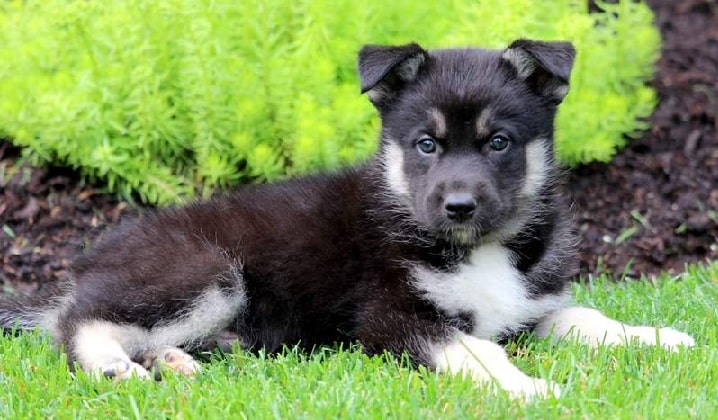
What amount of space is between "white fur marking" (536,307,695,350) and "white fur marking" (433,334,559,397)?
59 cm

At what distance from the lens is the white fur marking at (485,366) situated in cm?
412

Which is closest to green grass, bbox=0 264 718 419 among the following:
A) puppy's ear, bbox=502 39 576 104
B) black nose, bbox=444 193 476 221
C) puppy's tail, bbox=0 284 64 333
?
puppy's tail, bbox=0 284 64 333

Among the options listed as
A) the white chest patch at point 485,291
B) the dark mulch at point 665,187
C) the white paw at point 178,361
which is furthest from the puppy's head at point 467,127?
the dark mulch at point 665,187

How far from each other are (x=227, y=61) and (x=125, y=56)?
0.66m

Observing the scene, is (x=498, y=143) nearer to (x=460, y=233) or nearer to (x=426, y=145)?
(x=426, y=145)

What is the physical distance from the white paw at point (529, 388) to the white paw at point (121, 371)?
150 centimetres

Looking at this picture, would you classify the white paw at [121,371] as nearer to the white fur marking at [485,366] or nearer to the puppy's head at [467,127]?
the white fur marking at [485,366]

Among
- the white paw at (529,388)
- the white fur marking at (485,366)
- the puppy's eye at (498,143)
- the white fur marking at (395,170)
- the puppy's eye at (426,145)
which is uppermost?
the puppy's eye at (498,143)

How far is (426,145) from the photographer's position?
489 cm

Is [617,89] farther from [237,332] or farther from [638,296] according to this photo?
[237,332]

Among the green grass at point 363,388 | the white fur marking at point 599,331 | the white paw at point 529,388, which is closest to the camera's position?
the green grass at point 363,388

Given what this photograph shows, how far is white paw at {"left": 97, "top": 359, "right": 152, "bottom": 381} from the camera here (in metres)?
4.49

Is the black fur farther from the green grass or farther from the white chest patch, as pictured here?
the green grass

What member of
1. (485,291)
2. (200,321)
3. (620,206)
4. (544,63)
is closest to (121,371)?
(200,321)
